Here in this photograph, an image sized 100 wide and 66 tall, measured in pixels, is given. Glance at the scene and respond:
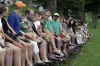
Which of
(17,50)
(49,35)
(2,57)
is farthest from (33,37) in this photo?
(2,57)

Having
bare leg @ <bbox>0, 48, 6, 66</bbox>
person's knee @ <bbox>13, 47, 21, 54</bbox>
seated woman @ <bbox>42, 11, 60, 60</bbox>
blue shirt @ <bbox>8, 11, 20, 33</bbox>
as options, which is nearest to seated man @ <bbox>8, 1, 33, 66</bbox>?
blue shirt @ <bbox>8, 11, 20, 33</bbox>

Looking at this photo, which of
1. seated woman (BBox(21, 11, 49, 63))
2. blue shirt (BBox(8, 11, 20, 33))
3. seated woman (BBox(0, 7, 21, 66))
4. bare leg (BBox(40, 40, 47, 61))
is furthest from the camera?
bare leg (BBox(40, 40, 47, 61))

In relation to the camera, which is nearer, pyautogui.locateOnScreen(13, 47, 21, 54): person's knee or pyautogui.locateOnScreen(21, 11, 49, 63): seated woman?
pyautogui.locateOnScreen(13, 47, 21, 54): person's knee

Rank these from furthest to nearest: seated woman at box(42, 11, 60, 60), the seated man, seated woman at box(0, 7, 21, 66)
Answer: seated woman at box(42, 11, 60, 60), the seated man, seated woman at box(0, 7, 21, 66)

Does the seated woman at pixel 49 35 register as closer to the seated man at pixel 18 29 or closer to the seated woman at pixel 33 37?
the seated woman at pixel 33 37

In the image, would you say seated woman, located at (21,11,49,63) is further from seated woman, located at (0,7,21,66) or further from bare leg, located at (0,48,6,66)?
bare leg, located at (0,48,6,66)

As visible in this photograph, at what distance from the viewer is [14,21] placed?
7.78m

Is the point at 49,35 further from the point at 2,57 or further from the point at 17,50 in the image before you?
the point at 2,57

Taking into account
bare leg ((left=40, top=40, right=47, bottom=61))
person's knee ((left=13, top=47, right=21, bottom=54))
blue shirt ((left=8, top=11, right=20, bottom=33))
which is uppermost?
blue shirt ((left=8, top=11, right=20, bottom=33))

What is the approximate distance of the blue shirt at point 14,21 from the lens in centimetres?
772

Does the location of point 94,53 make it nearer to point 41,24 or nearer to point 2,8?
point 41,24

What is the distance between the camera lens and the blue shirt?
7719 mm

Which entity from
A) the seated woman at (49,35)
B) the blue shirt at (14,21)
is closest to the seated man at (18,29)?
the blue shirt at (14,21)

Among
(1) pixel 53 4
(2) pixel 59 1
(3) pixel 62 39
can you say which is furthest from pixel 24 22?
(2) pixel 59 1
